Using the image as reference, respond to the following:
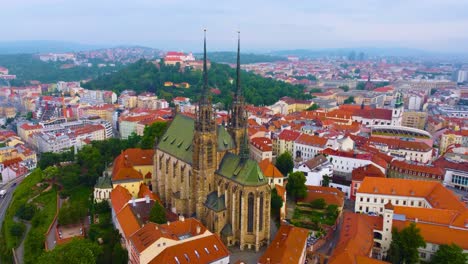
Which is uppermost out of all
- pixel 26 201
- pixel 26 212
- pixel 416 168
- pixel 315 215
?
pixel 416 168

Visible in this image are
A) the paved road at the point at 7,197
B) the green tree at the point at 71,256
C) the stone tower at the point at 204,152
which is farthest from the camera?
the paved road at the point at 7,197

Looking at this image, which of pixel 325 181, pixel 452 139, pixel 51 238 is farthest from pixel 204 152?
pixel 452 139

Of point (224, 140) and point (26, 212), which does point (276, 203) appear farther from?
point (26, 212)

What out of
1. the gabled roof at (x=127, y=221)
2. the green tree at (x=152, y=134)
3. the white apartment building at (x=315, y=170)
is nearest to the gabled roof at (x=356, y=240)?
the white apartment building at (x=315, y=170)

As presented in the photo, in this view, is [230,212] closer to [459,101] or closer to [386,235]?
[386,235]

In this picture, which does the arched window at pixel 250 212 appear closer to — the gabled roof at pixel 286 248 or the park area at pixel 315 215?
the gabled roof at pixel 286 248
